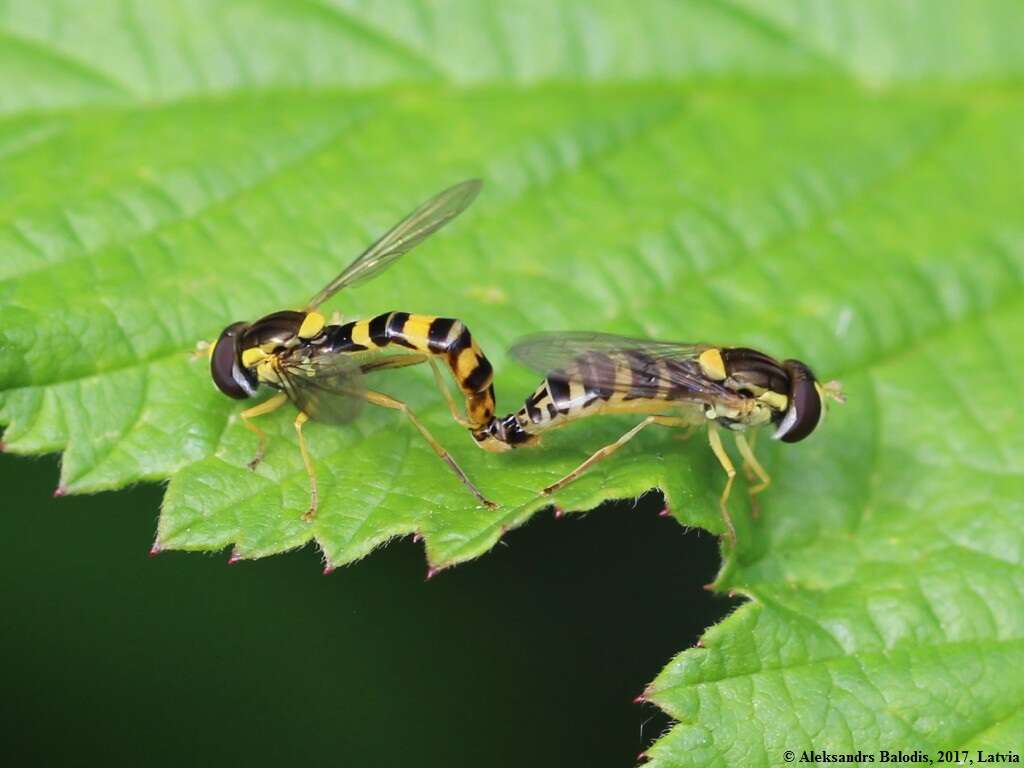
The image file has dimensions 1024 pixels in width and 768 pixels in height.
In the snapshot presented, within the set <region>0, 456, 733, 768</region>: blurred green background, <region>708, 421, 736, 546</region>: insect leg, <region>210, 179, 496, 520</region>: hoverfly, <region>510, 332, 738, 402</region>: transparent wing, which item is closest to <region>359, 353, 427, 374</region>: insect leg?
<region>210, 179, 496, 520</region>: hoverfly

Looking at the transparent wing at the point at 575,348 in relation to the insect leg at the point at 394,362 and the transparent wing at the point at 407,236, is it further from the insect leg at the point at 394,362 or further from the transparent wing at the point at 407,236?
the transparent wing at the point at 407,236

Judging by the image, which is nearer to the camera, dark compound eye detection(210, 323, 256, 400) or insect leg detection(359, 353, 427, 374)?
dark compound eye detection(210, 323, 256, 400)

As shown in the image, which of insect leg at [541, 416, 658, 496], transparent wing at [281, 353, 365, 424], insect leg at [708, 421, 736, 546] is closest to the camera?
insect leg at [541, 416, 658, 496]

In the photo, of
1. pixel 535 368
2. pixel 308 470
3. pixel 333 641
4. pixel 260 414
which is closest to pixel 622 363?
pixel 535 368

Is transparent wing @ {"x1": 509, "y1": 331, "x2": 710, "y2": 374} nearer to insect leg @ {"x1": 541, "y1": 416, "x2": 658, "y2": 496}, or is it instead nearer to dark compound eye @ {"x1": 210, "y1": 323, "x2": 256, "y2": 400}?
insect leg @ {"x1": 541, "y1": 416, "x2": 658, "y2": 496}

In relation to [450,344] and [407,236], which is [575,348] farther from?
[407,236]

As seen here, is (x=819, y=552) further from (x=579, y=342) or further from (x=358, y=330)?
(x=358, y=330)
